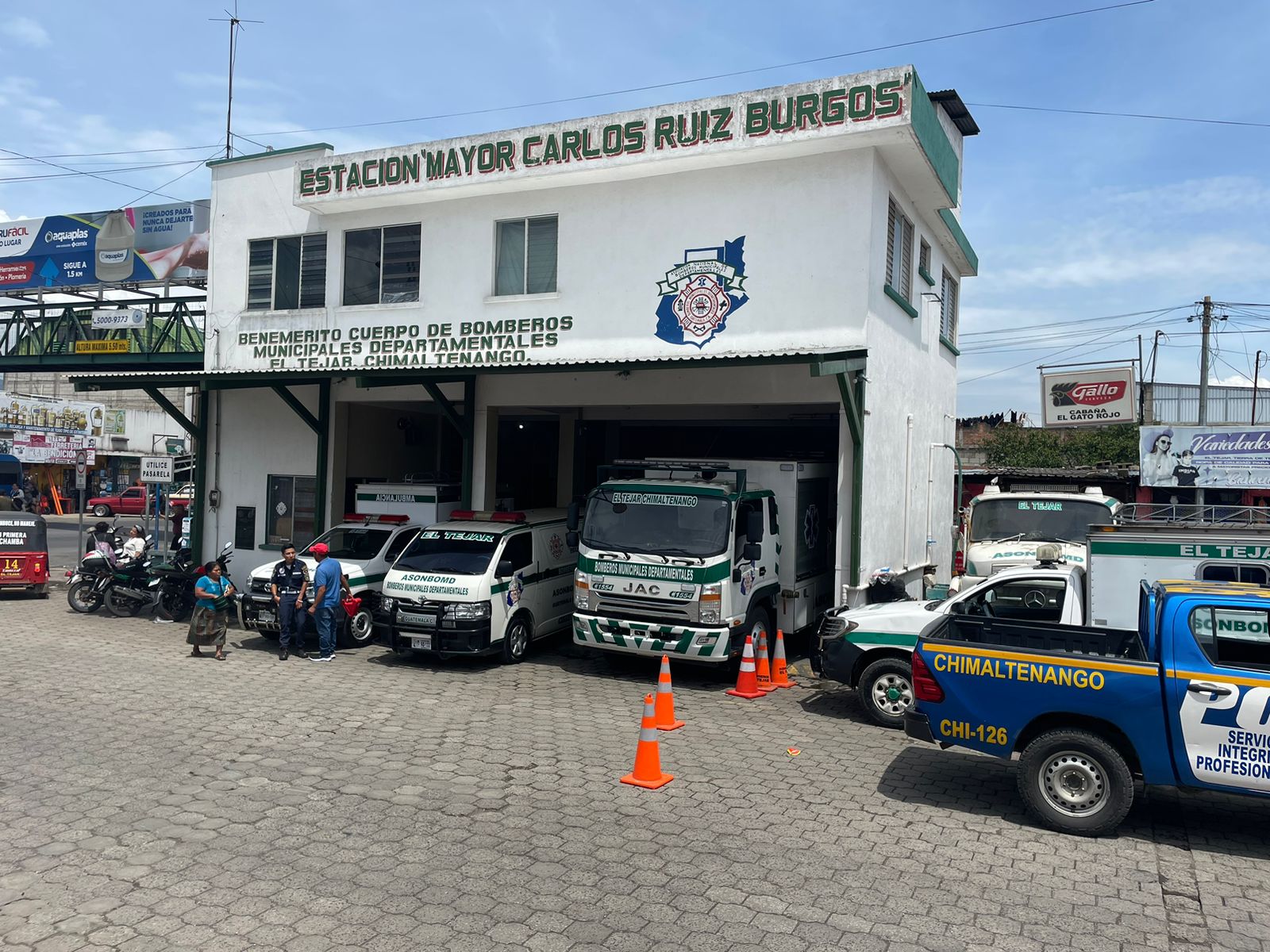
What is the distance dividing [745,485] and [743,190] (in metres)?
4.61

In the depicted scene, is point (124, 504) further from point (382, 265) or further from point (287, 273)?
point (382, 265)

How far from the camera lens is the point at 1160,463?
1087 inches

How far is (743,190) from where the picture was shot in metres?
14.1

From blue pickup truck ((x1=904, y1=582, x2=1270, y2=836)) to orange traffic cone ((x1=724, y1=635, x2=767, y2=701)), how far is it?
13.1ft

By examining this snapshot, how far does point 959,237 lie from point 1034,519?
6747 mm

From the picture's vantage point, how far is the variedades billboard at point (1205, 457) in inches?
1037

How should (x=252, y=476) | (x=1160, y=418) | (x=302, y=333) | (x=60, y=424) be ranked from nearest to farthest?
(x=302, y=333)
(x=252, y=476)
(x=1160, y=418)
(x=60, y=424)

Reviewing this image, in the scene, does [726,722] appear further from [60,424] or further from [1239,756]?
[60,424]

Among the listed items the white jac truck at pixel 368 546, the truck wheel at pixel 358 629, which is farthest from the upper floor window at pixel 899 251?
the truck wheel at pixel 358 629

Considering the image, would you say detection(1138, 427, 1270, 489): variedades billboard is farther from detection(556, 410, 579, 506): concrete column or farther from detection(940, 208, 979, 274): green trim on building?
detection(556, 410, 579, 506): concrete column

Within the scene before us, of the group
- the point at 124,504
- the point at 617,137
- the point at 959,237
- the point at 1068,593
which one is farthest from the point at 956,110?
the point at 124,504

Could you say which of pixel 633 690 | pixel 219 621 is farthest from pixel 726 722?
pixel 219 621

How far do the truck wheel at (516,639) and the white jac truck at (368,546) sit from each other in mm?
1713

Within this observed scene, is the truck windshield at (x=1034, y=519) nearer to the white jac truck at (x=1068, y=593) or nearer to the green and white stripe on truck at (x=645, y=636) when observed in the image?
the white jac truck at (x=1068, y=593)
